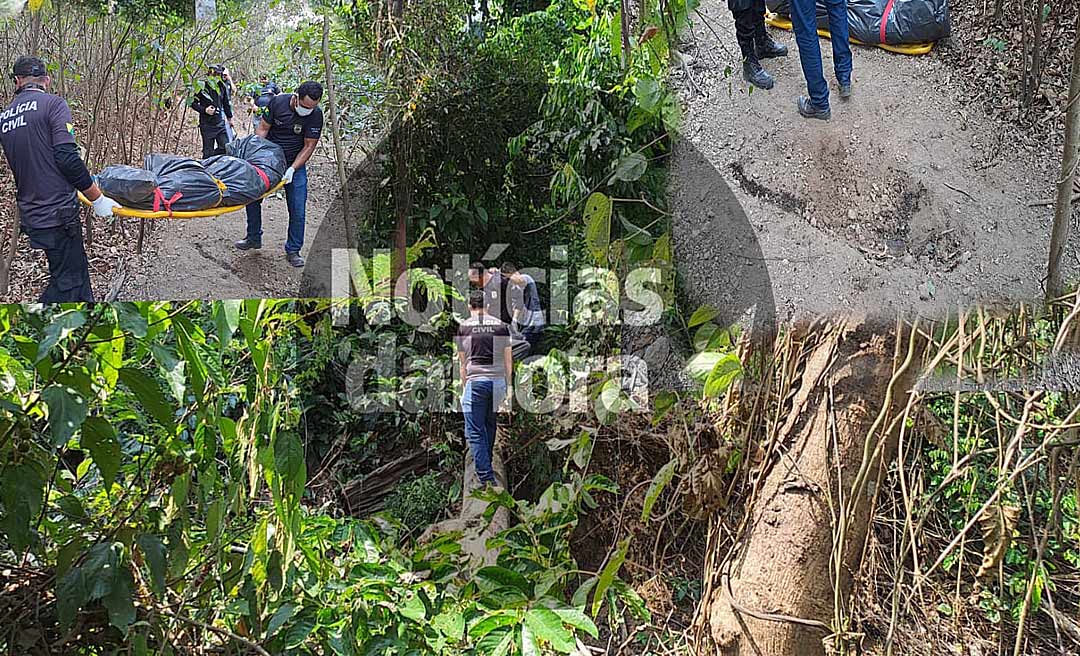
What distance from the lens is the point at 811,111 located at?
780 millimetres

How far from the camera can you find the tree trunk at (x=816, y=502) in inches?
38.1

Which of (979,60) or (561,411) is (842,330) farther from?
(561,411)

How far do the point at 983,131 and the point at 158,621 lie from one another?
3.69 feet

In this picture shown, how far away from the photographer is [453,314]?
133cm

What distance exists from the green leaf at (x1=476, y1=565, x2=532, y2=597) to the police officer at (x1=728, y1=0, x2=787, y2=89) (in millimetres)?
693

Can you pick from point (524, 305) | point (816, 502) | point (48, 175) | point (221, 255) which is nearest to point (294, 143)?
point (221, 255)

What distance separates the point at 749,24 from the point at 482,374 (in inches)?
39.8

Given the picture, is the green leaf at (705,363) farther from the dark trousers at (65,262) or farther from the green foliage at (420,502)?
the green foliage at (420,502)

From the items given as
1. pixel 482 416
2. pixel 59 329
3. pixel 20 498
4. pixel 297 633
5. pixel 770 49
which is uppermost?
pixel 770 49

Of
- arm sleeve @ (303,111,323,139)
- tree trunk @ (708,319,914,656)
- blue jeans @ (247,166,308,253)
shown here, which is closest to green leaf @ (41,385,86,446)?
blue jeans @ (247,166,308,253)

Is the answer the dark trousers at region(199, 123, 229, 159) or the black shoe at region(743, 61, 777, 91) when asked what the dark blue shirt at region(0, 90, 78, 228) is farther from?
the black shoe at region(743, 61, 777, 91)

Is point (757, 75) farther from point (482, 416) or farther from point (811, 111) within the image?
point (482, 416)

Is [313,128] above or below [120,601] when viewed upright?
above

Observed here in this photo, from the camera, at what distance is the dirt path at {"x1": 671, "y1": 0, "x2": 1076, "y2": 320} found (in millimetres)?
781
